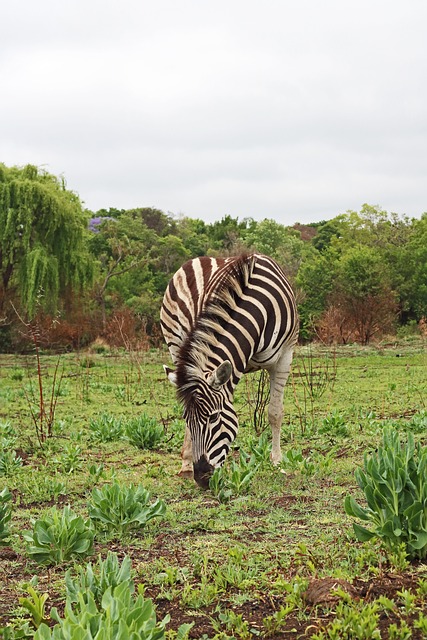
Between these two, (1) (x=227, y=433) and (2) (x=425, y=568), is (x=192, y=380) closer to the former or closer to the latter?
(1) (x=227, y=433)

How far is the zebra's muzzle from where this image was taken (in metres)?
5.79

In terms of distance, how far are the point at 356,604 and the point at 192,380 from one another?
115 inches

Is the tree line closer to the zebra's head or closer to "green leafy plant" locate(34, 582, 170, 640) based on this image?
the zebra's head

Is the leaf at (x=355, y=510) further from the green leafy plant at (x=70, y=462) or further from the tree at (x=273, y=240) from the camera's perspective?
the tree at (x=273, y=240)

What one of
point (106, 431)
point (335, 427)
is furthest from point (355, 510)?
point (106, 431)

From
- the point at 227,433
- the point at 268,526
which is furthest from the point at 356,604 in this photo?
the point at 227,433

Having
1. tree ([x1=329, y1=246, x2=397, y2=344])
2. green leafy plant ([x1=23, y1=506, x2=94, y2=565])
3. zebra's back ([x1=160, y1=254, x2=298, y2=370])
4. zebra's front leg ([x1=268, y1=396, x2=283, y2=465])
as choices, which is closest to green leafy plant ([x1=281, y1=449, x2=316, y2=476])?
zebra's front leg ([x1=268, y1=396, x2=283, y2=465])

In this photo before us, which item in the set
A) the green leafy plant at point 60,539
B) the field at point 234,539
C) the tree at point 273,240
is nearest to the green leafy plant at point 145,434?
the field at point 234,539

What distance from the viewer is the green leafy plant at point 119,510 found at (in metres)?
4.71

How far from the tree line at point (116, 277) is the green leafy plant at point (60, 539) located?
7636 millimetres

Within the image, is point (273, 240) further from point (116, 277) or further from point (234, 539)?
point (234, 539)

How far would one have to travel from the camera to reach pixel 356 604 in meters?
3.22

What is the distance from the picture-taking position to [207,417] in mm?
5852

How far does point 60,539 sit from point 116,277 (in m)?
39.1
